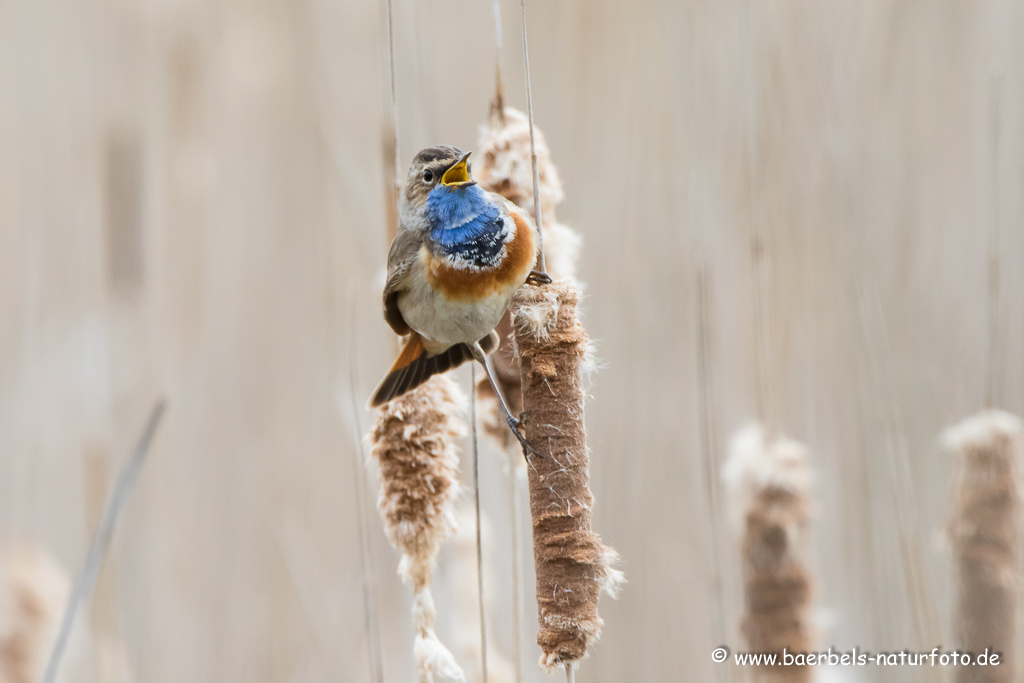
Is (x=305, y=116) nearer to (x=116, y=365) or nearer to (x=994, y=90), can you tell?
(x=116, y=365)

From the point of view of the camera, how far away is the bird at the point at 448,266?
2.21 metres

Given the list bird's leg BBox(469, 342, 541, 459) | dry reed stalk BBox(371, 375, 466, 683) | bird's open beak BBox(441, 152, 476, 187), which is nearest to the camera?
dry reed stalk BBox(371, 375, 466, 683)

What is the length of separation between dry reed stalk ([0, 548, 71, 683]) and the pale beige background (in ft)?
0.59

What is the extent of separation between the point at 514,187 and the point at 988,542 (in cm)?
162

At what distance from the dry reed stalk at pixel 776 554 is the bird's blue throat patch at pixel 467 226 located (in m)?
1.03

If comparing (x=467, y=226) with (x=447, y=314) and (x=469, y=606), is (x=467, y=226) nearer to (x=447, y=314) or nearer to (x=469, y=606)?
(x=447, y=314)

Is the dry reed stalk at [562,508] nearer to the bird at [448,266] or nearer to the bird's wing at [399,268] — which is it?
the bird at [448,266]

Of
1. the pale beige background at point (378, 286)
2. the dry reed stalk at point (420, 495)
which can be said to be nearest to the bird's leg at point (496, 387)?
the dry reed stalk at point (420, 495)

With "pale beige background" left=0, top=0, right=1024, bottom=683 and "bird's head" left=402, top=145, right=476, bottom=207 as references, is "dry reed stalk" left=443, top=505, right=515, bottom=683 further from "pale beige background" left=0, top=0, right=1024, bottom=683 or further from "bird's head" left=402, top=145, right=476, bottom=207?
"bird's head" left=402, top=145, right=476, bottom=207

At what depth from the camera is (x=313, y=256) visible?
3.92 metres

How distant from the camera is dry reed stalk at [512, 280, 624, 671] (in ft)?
5.11

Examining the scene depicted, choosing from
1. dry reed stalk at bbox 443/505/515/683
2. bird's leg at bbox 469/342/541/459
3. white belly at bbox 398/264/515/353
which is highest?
white belly at bbox 398/264/515/353

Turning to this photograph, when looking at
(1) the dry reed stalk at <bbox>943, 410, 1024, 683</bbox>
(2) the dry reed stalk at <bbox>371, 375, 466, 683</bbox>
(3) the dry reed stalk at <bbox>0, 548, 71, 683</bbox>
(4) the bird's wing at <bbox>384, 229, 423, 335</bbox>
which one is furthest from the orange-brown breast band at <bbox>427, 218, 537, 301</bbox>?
(3) the dry reed stalk at <bbox>0, 548, 71, 683</bbox>

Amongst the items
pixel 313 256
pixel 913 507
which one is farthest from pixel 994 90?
pixel 313 256
